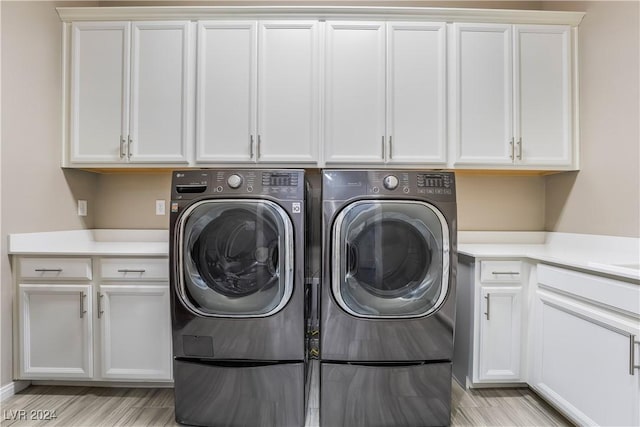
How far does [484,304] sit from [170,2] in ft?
9.91

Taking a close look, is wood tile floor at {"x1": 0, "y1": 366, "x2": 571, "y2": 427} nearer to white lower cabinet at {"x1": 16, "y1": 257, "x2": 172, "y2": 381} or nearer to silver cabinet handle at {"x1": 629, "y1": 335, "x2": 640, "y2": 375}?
white lower cabinet at {"x1": 16, "y1": 257, "x2": 172, "y2": 381}

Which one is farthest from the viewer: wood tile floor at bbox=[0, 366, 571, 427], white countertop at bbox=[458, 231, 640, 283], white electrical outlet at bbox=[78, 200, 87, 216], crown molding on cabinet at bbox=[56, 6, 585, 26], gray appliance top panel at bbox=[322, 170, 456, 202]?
white electrical outlet at bbox=[78, 200, 87, 216]

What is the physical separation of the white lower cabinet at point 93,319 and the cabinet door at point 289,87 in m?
1.03

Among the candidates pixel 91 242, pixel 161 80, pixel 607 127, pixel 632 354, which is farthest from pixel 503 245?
pixel 91 242

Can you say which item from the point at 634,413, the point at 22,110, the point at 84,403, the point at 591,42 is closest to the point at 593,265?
the point at 634,413

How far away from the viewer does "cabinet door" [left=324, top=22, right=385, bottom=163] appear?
2.06 m

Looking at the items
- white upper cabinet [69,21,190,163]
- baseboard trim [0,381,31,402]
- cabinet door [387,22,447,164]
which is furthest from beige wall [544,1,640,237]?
baseboard trim [0,381,31,402]

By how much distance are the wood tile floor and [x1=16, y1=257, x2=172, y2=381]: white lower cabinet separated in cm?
12

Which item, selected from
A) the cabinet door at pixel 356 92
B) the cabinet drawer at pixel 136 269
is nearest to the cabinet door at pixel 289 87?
the cabinet door at pixel 356 92

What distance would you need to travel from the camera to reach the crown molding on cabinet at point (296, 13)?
2.04 metres

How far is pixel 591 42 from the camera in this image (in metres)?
2.02

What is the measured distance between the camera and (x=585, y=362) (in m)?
1.44

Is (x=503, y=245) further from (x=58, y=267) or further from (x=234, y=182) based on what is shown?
(x=58, y=267)

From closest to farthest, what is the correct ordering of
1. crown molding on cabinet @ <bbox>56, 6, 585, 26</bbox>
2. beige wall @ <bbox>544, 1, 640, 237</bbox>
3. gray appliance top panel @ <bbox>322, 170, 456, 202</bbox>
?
gray appliance top panel @ <bbox>322, 170, 456, 202</bbox>
beige wall @ <bbox>544, 1, 640, 237</bbox>
crown molding on cabinet @ <bbox>56, 6, 585, 26</bbox>
